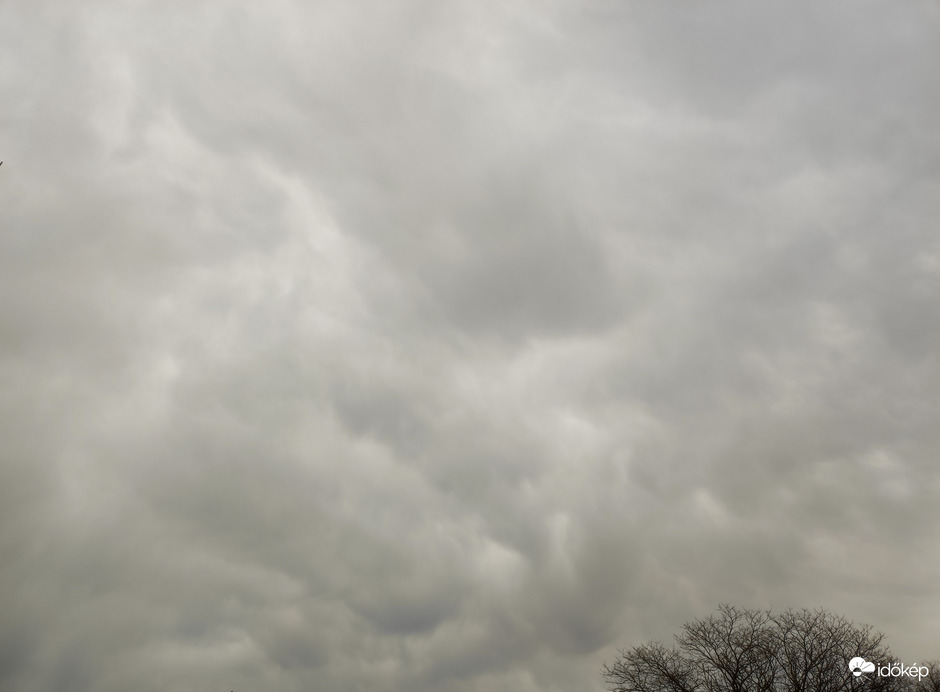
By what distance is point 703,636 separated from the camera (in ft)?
220

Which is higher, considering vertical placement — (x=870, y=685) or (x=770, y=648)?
(x=770, y=648)

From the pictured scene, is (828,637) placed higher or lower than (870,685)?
higher

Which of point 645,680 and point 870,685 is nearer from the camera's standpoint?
point 870,685

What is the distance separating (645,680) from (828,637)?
57.0 ft

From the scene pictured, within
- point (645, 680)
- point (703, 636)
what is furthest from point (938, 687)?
point (645, 680)

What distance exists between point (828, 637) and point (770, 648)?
17.5 feet

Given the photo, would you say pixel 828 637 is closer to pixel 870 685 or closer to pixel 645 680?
pixel 870 685

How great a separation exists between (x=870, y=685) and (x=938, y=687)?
969 centimetres

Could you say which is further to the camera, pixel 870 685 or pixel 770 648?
pixel 770 648

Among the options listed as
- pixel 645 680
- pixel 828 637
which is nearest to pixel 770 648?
pixel 828 637

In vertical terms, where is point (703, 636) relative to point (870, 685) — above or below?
above

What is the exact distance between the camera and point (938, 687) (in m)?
63.0

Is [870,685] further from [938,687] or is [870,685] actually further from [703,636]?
[703,636]

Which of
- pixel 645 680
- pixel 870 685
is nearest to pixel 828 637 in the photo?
pixel 870 685
